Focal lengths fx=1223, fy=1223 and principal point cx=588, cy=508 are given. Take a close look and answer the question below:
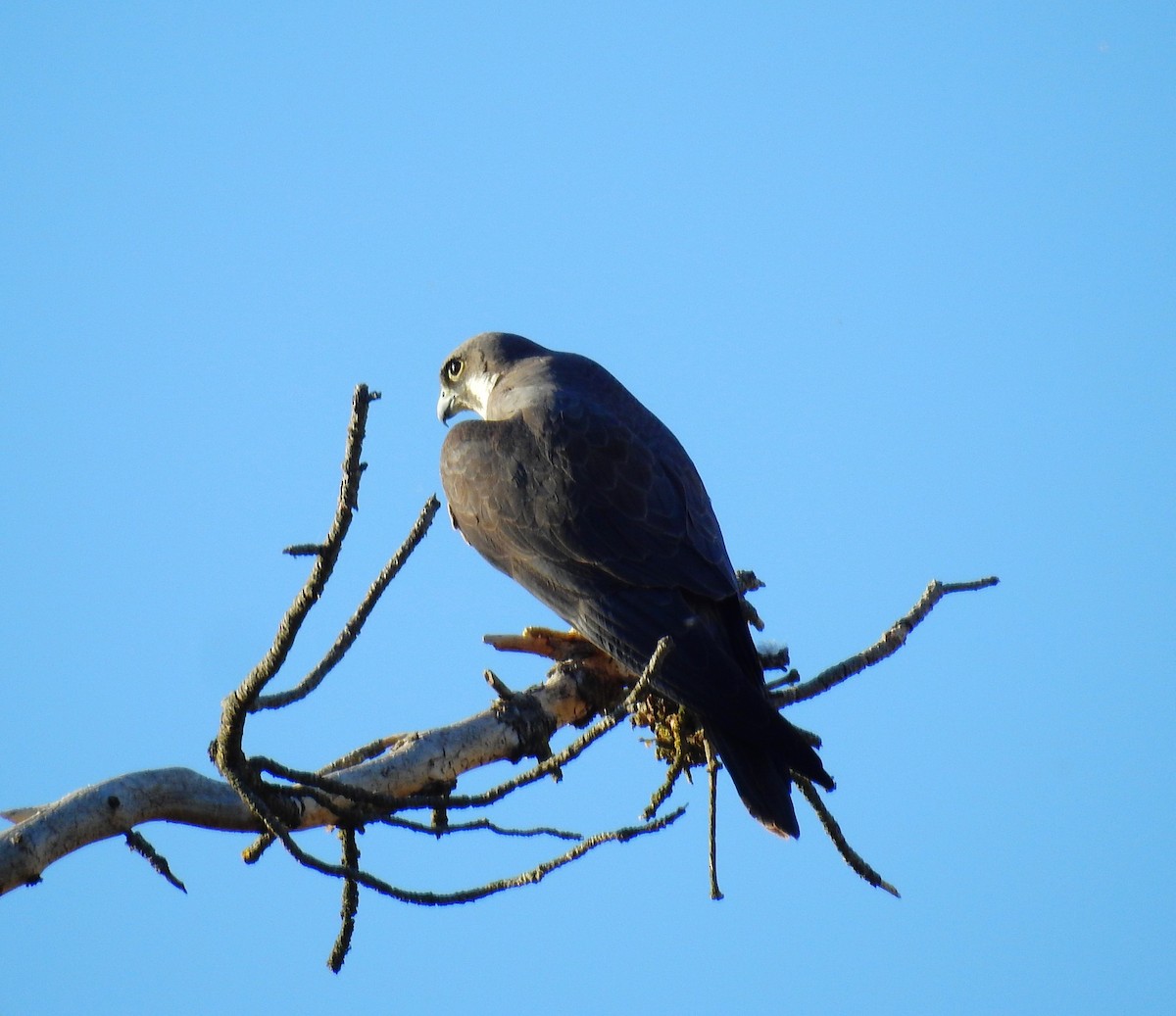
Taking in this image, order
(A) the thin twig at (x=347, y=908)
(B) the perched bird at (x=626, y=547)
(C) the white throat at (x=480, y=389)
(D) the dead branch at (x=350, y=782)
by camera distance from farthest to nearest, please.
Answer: (C) the white throat at (x=480, y=389), (B) the perched bird at (x=626, y=547), (A) the thin twig at (x=347, y=908), (D) the dead branch at (x=350, y=782)

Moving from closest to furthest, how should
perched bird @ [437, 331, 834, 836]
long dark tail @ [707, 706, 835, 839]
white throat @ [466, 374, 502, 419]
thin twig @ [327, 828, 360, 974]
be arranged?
thin twig @ [327, 828, 360, 974] < long dark tail @ [707, 706, 835, 839] < perched bird @ [437, 331, 834, 836] < white throat @ [466, 374, 502, 419]

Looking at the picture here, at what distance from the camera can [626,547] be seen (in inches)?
175

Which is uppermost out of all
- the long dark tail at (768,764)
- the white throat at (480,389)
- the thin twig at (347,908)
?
the white throat at (480,389)

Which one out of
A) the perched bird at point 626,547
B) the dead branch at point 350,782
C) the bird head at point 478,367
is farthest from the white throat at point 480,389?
the dead branch at point 350,782

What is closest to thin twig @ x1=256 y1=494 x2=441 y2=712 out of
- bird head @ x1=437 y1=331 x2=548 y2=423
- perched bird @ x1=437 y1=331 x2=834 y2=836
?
perched bird @ x1=437 y1=331 x2=834 y2=836

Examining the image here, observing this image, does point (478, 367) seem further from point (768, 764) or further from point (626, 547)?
point (768, 764)

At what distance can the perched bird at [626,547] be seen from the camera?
370cm

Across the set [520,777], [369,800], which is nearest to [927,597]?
[520,777]

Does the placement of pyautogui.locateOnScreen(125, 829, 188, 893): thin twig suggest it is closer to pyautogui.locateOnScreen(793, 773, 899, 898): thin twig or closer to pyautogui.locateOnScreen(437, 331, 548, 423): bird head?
pyautogui.locateOnScreen(793, 773, 899, 898): thin twig

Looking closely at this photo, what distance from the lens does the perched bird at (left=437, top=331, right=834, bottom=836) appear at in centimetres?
370

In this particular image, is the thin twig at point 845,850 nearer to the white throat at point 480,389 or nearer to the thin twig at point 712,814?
the thin twig at point 712,814

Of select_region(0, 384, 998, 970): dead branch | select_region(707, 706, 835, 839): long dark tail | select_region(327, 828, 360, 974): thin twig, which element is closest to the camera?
select_region(0, 384, 998, 970): dead branch

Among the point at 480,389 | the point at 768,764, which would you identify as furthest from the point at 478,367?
the point at 768,764

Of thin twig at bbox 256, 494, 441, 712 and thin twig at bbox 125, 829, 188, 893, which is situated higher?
thin twig at bbox 256, 494, 441, 712
